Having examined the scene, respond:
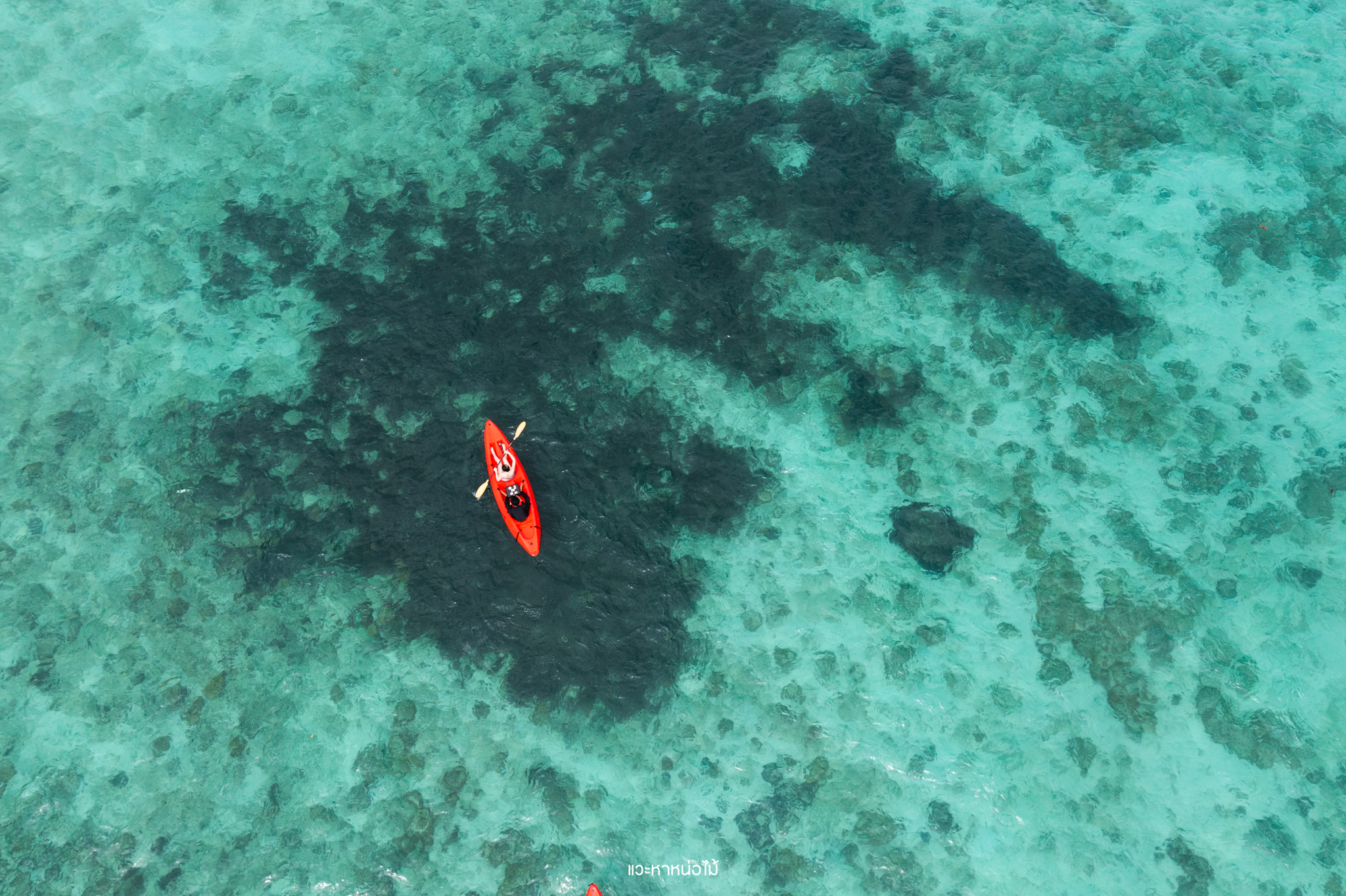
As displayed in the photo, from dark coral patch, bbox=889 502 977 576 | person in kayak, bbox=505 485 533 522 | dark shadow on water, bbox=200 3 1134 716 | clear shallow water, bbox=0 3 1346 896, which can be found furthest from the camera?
dark coral patch, bbox=889 502 977 576

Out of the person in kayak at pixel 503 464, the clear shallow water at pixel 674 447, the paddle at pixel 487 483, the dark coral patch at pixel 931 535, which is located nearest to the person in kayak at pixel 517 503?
the person in kayak at pixel 503 464

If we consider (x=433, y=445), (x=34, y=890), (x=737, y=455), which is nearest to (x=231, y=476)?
(x=433, y=445)

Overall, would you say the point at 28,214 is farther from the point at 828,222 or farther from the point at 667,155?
the point at 828,222

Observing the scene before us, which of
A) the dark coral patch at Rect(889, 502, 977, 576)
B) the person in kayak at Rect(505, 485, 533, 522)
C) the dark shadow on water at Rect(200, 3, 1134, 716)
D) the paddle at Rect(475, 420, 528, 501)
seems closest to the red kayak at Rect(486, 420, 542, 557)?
the person in kayak at Rect(505, 485, 533, 522)

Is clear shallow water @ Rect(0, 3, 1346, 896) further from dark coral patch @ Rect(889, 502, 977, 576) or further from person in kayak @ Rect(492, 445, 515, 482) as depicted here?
person in kayak @ Rect(492, 445, 515, 482)

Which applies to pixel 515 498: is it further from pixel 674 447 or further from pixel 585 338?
pixel 585 338

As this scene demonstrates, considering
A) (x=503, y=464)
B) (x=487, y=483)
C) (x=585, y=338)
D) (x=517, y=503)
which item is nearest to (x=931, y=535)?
(x=517, y=503)
